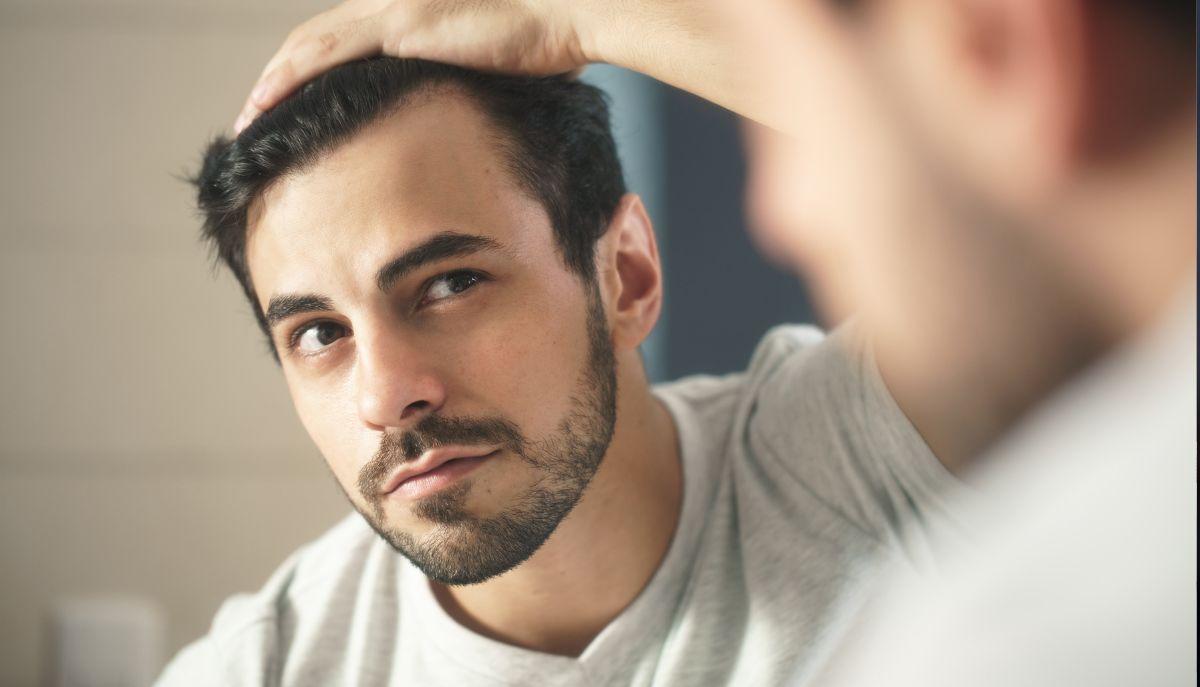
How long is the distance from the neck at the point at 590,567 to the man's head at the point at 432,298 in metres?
0.07

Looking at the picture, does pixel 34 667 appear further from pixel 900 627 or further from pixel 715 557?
pixel 900 627

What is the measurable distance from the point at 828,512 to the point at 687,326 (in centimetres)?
43

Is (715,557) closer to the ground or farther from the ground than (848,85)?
closer to the ground

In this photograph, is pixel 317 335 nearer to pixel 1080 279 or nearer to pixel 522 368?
pixel 522 368

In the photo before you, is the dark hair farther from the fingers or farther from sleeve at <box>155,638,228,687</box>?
sleeve at <box>155,638,228,687</box>

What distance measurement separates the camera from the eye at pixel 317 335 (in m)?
0.76

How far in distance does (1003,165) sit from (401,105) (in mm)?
499

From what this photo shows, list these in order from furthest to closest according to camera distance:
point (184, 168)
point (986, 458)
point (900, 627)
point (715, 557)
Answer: point (184, 168) < point (715, 557) < point (900, 627) < point (986, 458)

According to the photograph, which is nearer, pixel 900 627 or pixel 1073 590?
pixel 1073 590

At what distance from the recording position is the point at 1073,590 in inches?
19.4

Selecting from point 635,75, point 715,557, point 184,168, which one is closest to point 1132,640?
point 715,557

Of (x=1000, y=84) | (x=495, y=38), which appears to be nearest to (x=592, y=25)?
(x=495, y=38)


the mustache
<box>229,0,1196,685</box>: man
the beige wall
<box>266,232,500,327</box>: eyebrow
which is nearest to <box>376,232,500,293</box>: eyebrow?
<box>266,232,500,327</box>: eyebrow

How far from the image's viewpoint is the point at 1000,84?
1.31 feet
